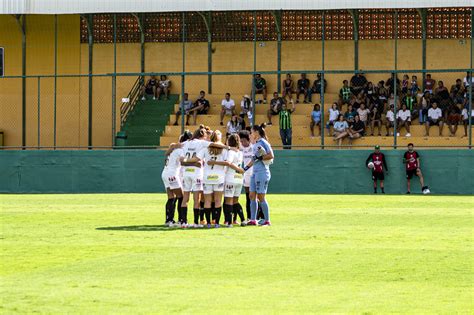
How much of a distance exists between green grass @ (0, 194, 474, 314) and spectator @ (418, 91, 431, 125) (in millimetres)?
12410

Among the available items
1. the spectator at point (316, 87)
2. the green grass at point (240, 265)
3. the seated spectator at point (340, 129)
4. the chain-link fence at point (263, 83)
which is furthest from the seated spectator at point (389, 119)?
the green grass at point (240, 265)

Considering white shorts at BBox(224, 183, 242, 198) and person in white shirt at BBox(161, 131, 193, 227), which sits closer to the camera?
white shorts at BBox(224, 183, 242, 198)

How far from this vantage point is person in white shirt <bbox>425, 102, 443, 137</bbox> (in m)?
37.2

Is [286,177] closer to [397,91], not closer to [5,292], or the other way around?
[397,91]

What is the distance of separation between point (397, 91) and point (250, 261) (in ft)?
79.6

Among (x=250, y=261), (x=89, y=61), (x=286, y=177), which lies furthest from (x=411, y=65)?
(x=250, y=261)

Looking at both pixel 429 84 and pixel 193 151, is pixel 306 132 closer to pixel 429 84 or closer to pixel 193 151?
pixel 429 84

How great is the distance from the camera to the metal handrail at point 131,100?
1620 inches

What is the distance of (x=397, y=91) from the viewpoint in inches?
1511

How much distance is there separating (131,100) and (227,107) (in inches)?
171

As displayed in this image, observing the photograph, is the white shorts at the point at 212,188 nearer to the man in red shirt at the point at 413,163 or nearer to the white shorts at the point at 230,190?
the white shorts at the point at 230,190

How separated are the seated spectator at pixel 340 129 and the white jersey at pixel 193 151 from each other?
57.0 feet

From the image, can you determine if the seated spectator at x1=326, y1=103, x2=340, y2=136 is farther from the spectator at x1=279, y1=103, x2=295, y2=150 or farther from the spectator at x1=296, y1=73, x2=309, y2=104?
→ the spectator at x1=296, y1=73, x2=309, y2=104

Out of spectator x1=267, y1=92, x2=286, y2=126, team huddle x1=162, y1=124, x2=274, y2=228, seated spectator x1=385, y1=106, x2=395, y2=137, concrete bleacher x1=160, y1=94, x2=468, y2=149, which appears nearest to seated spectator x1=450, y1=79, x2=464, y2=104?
concrete bleacher x1=160, y1=94, x2=468, y2=149
